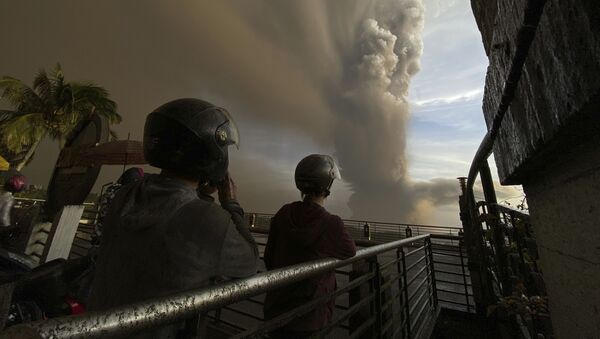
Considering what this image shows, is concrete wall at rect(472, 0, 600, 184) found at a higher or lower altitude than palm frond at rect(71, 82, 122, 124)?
lower

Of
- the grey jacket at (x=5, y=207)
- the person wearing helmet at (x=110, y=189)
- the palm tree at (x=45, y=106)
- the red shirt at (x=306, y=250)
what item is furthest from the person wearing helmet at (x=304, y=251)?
the palm tree at (x=45, y=106)

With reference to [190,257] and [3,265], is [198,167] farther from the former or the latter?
[3,265]

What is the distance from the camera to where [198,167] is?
3.99 feet

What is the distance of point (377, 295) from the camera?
7.05ft

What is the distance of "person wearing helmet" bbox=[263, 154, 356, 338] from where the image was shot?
1.88 m

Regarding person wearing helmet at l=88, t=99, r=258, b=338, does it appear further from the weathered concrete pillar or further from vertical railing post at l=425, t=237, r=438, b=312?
vertical railing post at l=425, t=237, r=438, b=312

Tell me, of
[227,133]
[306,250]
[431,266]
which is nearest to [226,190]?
[227,133]

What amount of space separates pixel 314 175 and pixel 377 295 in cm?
112

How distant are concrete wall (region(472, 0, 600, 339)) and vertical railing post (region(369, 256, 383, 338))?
1.19 m

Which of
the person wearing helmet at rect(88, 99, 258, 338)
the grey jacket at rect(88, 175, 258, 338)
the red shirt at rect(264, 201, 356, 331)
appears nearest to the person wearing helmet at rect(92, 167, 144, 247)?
the red shirt at rect(264, 201, 356, 331)

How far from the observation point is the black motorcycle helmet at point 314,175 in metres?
2.41

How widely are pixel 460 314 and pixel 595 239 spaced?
5.22 m

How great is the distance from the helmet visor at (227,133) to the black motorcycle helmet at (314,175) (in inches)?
40.7

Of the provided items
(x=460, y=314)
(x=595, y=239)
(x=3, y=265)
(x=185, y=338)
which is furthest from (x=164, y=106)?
(x=460, y=314)
